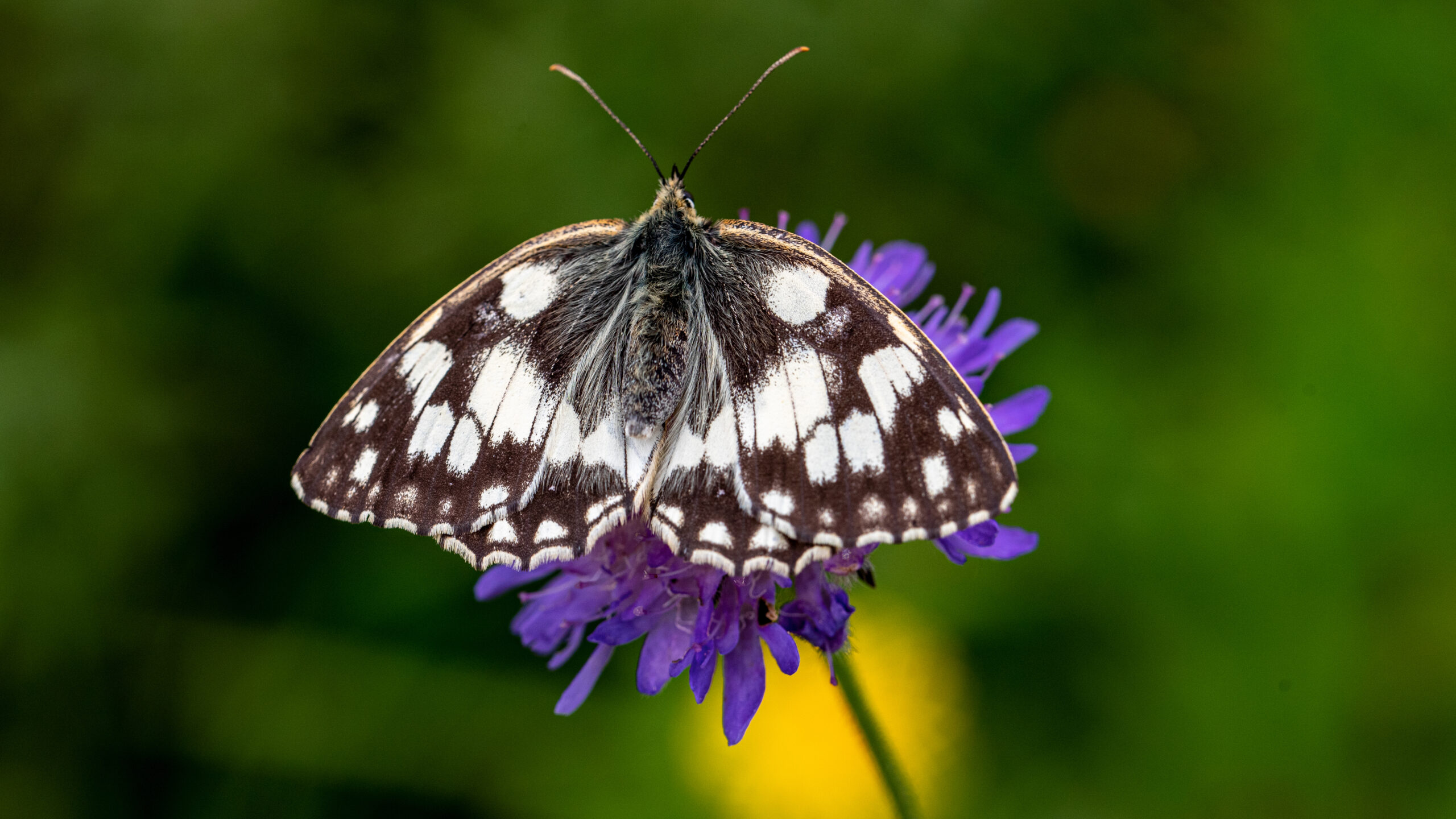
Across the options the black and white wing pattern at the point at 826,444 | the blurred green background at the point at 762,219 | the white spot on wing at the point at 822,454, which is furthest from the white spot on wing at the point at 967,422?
the blurred green background at the point at 762,219

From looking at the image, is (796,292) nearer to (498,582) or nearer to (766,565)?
(766,565)

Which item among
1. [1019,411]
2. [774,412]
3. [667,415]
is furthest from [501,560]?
[1019,411]

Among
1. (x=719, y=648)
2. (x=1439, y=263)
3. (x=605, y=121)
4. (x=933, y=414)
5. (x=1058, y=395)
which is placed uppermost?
(x=1439, y=263)

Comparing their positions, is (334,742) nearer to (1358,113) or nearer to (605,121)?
(605,121)

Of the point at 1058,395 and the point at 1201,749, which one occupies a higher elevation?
the point at 1058,395

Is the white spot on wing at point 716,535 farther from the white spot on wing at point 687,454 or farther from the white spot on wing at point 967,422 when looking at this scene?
the white spot on wing at point 967,422

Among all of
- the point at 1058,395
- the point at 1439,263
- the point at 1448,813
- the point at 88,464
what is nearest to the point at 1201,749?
the point at 1448,813

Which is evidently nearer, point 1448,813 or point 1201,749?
point 1448,813

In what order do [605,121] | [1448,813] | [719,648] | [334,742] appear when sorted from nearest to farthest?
[719,648] → [1448,813] → [334,742] → [605,121]
